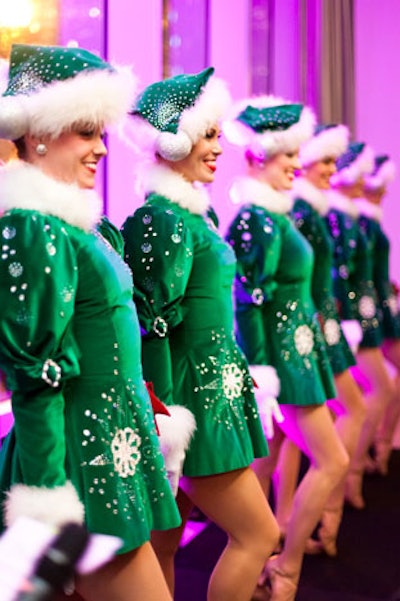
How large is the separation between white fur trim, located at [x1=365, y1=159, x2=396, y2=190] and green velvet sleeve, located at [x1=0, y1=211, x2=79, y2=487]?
3.32 metres


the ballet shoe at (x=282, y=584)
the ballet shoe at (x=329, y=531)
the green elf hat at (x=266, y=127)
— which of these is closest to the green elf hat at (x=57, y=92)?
the green elf hat at (x=266, y=127)

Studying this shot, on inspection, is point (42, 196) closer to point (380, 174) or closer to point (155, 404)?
point (155, 404)

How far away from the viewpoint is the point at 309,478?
3289mm

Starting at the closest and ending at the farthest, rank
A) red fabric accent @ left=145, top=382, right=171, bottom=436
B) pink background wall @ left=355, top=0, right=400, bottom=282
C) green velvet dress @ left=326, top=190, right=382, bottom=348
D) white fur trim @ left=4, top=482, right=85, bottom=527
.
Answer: white fur trim @ left=4, top=482, right=85, bottom=527 → red fabric accent @ left=145, top=382, right=171, bottom=436 → green velvet dress @ left=326, top=190, right=382, bottom=348 → pink background wall @ left=355, top=0, right=400, bottom=282

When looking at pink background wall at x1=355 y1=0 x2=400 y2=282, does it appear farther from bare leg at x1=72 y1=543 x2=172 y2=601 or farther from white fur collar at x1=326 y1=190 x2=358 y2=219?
bare leg at x1=72 y1=543 x2=172 y2=601

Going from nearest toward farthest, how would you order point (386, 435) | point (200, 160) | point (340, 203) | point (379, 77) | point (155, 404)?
point (155, 404), point (200, 160), point (340, 203), point (386, 435), point (379, 77)

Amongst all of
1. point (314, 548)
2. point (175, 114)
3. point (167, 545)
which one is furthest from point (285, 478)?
point (175, 114)

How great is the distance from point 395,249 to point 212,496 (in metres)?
4.66

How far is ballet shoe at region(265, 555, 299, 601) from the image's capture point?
3164 millimetres

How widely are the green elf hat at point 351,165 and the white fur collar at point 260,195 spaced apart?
4.08 feet

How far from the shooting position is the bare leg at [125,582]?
1.94 meters

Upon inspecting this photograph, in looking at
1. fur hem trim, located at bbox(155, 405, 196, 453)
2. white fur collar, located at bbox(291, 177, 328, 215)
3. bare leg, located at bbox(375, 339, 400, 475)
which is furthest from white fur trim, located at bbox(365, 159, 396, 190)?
fur hem trim, located at bbox(155, 405, 196, 453)

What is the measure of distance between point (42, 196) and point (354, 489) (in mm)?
2940

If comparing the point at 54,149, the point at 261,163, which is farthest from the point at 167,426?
the point at 261,163
